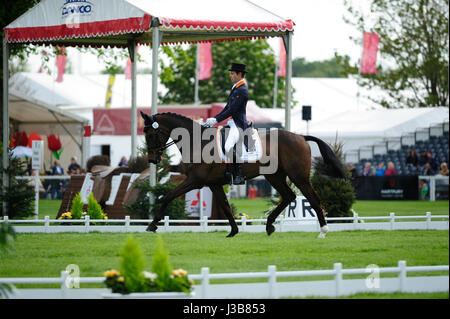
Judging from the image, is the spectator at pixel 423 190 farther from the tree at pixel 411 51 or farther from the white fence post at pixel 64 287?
the white fence post at pixel 64 287

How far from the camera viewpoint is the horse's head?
14477 millimetres

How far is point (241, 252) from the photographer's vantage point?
12023 mm

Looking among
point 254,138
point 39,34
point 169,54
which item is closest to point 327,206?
point 254,138

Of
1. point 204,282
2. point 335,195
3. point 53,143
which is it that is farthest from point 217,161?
point 53,143

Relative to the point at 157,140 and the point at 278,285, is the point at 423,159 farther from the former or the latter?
the point at 278,285

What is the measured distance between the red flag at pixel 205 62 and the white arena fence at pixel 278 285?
33.7m

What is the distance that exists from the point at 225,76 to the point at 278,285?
166ft

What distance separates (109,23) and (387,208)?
41.2ft

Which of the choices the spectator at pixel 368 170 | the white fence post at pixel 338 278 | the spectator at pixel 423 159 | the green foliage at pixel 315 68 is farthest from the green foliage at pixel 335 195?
the green foliage at pixel 315 68

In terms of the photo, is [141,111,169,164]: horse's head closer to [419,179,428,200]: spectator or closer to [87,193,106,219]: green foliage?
[87,193,106,219]: green foliage

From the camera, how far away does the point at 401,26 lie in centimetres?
4444

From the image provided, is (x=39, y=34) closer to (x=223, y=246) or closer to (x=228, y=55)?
(x=223, y=246)

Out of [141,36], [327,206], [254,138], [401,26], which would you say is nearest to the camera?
[254,138]

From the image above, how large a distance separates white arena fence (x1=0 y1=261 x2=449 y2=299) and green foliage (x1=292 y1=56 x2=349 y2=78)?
325 feet
